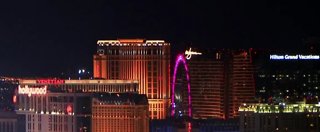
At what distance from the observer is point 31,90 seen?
65.9 metres

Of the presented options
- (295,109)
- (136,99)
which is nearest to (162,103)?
(136,99)

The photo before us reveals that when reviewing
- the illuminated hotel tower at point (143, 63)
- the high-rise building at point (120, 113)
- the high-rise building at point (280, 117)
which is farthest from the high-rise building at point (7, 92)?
the high-rise building at point (280, 117)

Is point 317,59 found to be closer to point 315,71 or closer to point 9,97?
point 315,71

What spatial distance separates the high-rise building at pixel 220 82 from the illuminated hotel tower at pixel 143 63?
119cm

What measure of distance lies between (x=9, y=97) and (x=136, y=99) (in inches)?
366

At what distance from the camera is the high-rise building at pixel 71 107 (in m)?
63.8

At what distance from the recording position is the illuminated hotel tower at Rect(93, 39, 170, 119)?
7112cm

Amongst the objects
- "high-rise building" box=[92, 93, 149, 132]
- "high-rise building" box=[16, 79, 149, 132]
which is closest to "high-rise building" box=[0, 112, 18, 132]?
"high-rise building" box=[16, 79, 149, 132]

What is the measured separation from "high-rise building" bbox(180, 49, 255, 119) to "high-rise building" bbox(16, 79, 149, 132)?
16.6 feet

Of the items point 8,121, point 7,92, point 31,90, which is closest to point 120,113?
point 31,90

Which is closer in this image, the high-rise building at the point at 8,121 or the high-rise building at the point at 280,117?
the high-rise building at the point at 280,117

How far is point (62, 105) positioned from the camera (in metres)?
64.9

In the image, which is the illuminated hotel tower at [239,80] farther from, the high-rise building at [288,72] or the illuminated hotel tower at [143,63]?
Result: the illuminated hotel tower at [143,63]

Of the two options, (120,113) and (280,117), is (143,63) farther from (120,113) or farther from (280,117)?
(280,117)
